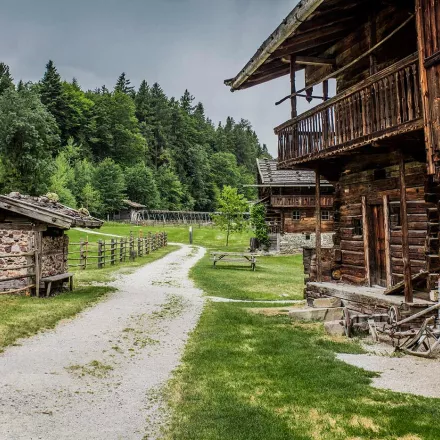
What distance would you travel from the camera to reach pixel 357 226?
12992mm

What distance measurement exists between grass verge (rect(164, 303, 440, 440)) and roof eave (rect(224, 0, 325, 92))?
6712 millimetres

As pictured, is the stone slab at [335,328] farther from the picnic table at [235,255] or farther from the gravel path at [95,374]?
the picnic table at [235,255]

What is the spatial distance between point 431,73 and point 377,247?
18.5ft

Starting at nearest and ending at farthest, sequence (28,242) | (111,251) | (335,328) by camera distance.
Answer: (335,328) → (28,242) → (111,251)

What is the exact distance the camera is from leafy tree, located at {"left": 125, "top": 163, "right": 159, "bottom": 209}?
8407cm

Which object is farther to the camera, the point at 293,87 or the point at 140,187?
the point at 140,187

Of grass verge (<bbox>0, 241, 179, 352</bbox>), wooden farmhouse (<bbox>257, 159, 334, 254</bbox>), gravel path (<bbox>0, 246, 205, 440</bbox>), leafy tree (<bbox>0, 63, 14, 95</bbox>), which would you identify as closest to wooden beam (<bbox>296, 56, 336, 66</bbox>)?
gravel path (<bbox>0, 246, 205, 440</bbox>)

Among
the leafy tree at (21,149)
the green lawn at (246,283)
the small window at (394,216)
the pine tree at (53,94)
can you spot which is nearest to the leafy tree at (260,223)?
the green lawn at (246,283)

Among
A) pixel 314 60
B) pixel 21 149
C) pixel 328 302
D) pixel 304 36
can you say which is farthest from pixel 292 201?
pixel 21 149

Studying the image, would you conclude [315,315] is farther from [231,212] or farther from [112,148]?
[112,148]

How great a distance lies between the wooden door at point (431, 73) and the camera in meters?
7.50

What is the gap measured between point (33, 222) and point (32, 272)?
1.56 m

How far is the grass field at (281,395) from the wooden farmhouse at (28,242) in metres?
6.42

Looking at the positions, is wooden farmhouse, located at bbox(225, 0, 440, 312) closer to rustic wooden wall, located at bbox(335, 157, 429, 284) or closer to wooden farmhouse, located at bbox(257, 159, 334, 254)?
rustic wooden wall, located at bbox(335, 157, 429, 284)
